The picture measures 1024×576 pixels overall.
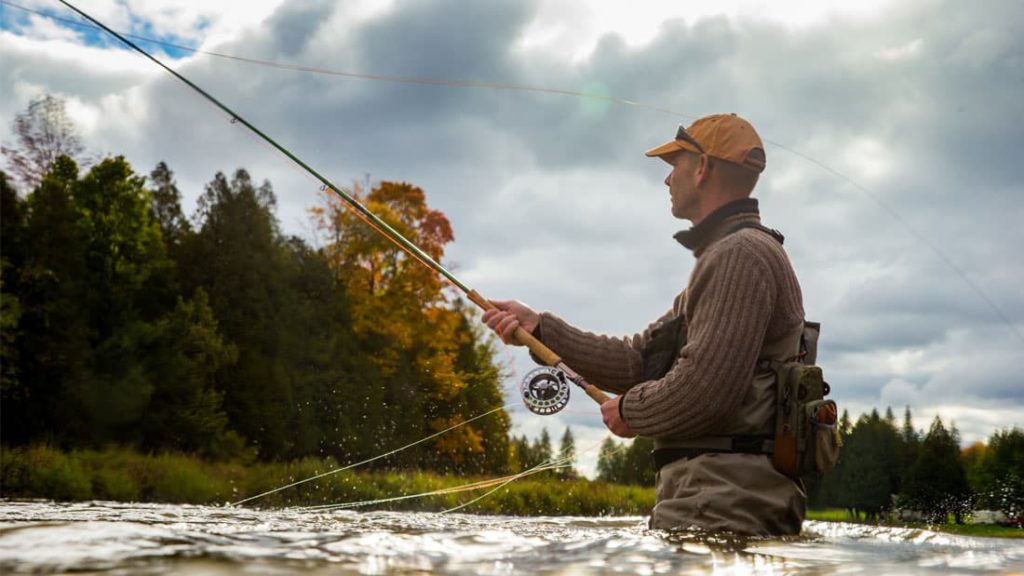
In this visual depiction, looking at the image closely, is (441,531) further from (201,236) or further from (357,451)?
(201,236)

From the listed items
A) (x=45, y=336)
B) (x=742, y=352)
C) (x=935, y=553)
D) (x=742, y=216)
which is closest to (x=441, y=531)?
(x=935, y=553)

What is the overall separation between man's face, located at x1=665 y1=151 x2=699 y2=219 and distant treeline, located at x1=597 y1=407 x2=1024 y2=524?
6.06ft

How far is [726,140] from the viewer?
3.69 m

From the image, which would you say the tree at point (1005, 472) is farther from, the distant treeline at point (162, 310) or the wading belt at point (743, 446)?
the distant treeline at point (162, 310)

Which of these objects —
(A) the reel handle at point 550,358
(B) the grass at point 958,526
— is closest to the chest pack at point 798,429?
(A) the reel handle at point 550,358

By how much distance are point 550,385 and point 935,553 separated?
7.13 ft

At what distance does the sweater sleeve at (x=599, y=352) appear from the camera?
14.2ft

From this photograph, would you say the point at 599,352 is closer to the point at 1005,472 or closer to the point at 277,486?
the point at 1005,472

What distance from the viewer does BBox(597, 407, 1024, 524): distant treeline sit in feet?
18.7

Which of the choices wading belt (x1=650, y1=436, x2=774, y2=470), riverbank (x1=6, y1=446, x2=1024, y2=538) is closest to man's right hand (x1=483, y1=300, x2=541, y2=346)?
wading belt (x1=650, y1=436, x2=774, y2=470)

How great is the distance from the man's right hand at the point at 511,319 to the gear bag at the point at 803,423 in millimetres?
1523

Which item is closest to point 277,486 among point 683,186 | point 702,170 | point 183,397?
point 183,397

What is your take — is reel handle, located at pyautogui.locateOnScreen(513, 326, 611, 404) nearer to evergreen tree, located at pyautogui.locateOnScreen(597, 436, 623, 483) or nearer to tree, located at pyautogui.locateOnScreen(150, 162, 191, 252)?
evergreen tree, located at pyautogui.locateOnScreen(597, 436, 623, 483)

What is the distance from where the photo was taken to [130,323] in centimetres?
2306
